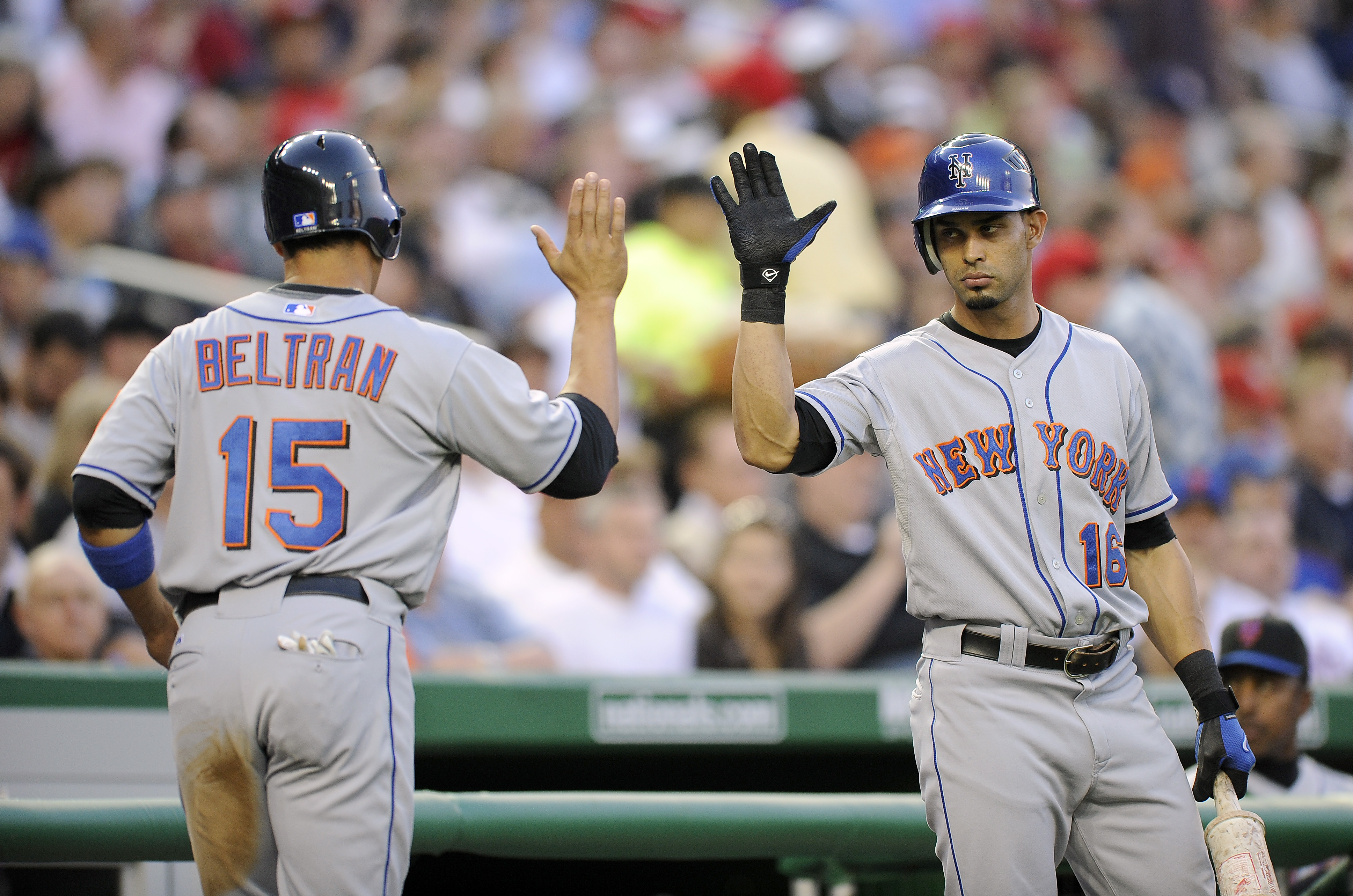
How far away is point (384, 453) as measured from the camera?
2.37 m

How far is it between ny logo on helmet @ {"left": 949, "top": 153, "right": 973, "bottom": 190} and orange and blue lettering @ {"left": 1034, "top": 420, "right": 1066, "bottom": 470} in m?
0.46

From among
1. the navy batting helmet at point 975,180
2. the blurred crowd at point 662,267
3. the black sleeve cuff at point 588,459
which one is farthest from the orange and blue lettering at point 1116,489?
the blurred crowd at point 662,267

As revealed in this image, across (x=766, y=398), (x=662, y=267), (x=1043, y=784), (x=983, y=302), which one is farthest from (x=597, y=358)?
(x=662, y=267)

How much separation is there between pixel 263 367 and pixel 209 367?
10 cm

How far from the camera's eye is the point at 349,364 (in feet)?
7.79

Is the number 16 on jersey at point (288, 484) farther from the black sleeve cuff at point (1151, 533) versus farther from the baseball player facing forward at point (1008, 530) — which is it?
the black sleeve cuff at point (1151, 533)

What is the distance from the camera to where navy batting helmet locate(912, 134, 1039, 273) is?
8.51 feet

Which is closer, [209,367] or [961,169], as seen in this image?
[209,367]

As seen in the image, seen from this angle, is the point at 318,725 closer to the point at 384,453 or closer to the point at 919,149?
the point at 384,453

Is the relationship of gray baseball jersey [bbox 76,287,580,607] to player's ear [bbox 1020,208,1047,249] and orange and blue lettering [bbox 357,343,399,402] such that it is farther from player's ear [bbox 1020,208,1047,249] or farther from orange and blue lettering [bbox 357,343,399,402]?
player's ear [bbox 1020,208,1047,249]

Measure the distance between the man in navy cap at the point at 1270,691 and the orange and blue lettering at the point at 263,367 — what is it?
8.04 feet

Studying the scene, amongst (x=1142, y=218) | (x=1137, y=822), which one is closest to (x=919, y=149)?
(x=1142, y=218)

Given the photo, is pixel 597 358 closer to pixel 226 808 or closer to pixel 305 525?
pixel 305 525

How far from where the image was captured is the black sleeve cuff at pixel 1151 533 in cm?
279
